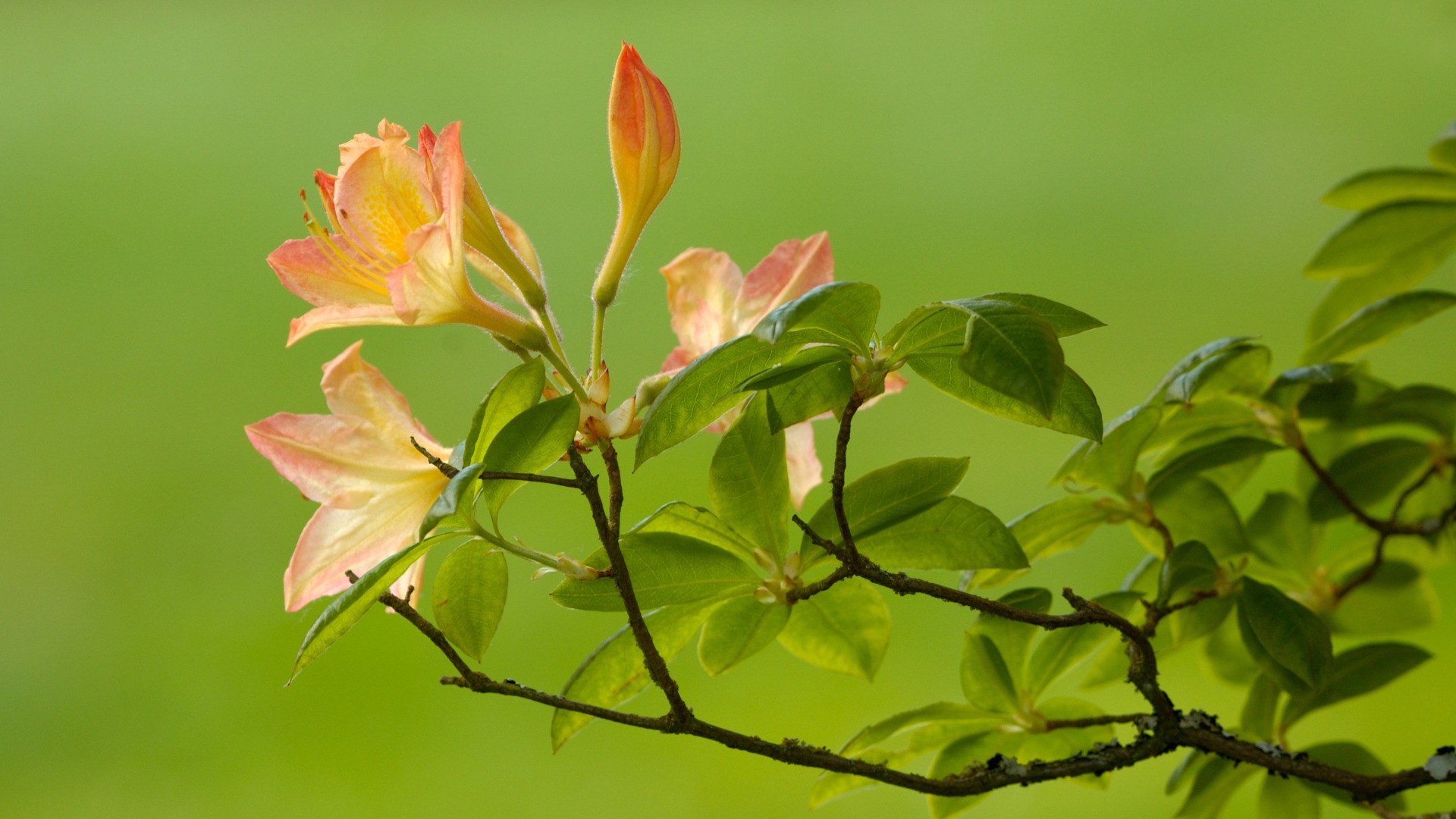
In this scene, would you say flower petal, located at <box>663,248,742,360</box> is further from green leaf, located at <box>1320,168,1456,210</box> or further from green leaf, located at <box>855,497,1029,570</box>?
green leaf, located at <box>1320,168,1456,210</box>

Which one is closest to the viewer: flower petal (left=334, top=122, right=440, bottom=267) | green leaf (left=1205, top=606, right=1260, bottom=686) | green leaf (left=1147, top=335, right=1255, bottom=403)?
flower petal (left=334, top=122, right=440, bottom=267)

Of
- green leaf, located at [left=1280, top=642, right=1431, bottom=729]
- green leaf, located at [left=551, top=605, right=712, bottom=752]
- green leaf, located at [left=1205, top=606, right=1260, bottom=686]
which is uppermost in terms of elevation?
green leaf, located at [left=551, top=605, right=712, bottom=752]

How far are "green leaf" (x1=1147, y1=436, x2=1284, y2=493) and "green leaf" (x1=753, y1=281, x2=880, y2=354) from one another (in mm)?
322

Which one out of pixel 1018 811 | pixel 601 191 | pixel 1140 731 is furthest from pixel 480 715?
pixel 1140 731

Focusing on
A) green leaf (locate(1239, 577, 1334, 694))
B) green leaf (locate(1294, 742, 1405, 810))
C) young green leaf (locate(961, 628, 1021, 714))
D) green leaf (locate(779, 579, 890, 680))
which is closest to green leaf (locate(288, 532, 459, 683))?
green leaf (locate(779, 579, 890, 680))

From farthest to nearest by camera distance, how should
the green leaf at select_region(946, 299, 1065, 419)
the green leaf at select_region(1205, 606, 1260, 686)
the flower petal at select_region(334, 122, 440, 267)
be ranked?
the green leaf at select_region(1205, 606, 1260, 686) → the flower petal at select_region(334, 122, 440, 267) → the green leaf at select_region(946, 299, 1065, 419)

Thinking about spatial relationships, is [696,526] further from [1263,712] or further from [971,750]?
[1263,712]

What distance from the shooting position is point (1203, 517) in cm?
74

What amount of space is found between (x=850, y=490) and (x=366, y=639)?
3.97 ft

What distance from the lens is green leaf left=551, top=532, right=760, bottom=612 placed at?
52 centimetres

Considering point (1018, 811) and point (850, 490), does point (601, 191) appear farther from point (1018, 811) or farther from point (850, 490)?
point (850, 490)

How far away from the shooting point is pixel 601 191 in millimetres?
1767

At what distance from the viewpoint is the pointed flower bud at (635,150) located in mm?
522

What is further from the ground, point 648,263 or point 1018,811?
point 648,263
